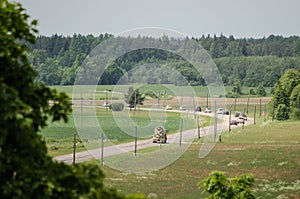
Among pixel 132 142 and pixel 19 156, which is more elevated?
pixel 19 156

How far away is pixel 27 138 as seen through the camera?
6.28m

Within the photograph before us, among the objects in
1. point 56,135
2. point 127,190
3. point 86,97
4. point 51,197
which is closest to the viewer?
point 51,197

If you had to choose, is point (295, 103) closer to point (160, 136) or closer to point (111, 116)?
point (111, 116)

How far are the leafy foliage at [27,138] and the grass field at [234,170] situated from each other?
24542 mm

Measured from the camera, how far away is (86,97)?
82.9 meters

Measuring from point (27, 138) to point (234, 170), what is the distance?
3566 centimetres

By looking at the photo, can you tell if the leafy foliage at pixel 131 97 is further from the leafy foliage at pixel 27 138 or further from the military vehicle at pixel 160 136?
the leafy foliage at pixel 27 138

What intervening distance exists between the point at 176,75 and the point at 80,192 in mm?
91059

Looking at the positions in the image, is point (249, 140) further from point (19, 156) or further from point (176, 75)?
point (19, 156)

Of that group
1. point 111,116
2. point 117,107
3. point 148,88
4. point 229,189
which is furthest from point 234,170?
point 148,88

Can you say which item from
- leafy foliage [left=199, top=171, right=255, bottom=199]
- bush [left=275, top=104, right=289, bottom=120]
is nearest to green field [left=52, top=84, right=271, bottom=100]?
bush [left=275, top=104, right=289, bottom=120]

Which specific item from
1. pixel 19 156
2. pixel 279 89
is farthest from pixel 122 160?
pixel 279 89

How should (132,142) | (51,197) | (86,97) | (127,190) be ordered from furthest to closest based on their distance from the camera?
(86,97), (132,142), (127,190), (51,197)

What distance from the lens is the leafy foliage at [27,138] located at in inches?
246
